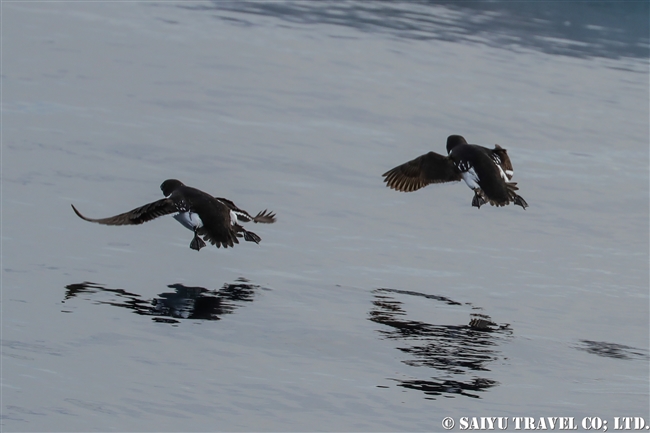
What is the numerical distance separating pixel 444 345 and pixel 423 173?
137 inches

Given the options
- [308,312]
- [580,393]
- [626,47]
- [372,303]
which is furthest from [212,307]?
[626,47]

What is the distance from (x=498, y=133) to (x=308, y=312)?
300 inches

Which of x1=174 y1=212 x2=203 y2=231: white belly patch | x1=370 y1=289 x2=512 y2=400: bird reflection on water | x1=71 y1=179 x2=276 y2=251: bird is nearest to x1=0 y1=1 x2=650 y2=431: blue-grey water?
x1=370 y1=289 x2=512 y2=400: bird reflection on water

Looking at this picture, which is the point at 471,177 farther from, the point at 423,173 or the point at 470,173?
the point at 423,173

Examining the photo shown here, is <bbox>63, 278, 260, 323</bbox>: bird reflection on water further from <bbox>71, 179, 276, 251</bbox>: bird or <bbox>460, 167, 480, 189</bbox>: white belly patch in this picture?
<bbox>460, 167, 480, 189</bbox>: white belly patch

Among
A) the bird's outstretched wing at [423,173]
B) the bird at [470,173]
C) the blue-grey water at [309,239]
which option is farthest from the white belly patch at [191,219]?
the bird at [470,173]

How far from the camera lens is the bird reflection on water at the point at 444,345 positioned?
7.85 meters

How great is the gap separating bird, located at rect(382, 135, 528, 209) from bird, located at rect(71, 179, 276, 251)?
2.27 metres

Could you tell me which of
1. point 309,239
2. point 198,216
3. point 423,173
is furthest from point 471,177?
point 198,216

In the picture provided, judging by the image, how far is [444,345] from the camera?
8664 millimetres

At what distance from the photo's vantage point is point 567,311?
390 inches

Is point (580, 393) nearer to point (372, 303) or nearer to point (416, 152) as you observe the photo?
point (372, 303)

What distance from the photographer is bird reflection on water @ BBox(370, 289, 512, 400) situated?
25.8 ft

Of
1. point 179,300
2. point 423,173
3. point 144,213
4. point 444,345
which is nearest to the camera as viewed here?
point 444,345
